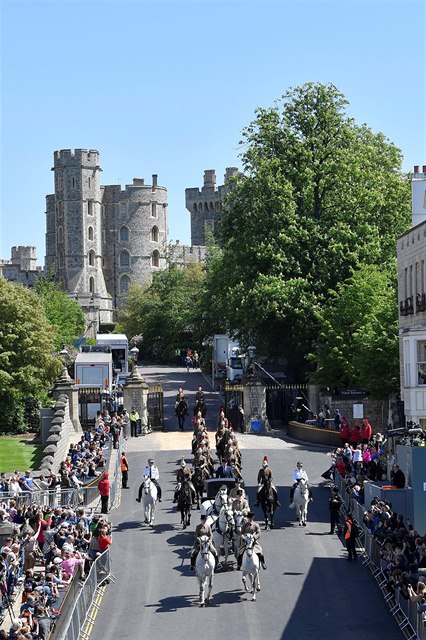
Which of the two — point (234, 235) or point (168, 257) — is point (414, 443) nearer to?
point (234, 235)

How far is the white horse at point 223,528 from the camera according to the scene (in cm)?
2834

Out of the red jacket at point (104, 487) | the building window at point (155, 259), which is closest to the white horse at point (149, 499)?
the red jacket at point (104, 487)

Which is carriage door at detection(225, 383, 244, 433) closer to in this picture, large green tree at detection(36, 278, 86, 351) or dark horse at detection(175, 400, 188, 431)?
dark horse at detection(175, 400, 188, 431)

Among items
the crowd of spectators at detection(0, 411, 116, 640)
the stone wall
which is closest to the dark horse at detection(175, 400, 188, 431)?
the stone wall

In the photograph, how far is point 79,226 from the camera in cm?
15625

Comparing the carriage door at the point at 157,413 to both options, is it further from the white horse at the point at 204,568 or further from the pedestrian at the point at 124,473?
Result: the white horse at the point at 204,568

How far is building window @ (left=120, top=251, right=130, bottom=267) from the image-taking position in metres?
163

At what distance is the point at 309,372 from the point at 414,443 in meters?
26.8

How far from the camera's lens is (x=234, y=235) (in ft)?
207

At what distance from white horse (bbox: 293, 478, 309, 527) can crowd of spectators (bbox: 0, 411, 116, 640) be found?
538 centimetres

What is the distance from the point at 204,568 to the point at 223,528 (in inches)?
132

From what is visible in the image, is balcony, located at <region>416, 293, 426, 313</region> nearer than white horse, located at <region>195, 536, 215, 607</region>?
No

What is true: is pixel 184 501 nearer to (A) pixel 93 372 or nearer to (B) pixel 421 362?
(B) pixel 421 362

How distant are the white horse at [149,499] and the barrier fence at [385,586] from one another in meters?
5.19
